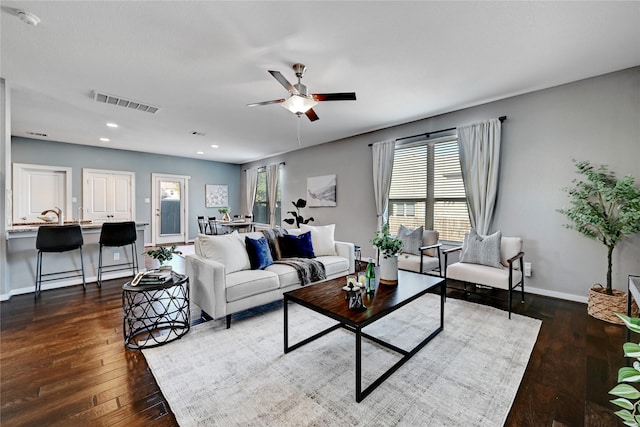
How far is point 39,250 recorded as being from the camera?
11.6 ft

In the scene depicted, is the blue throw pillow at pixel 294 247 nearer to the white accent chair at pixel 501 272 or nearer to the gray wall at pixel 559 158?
the white accent chair at pixel 501 272

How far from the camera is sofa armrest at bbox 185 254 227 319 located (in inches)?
101

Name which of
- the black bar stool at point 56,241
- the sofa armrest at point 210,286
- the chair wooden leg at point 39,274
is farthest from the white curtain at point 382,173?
the chair wooden leg at point 39,274

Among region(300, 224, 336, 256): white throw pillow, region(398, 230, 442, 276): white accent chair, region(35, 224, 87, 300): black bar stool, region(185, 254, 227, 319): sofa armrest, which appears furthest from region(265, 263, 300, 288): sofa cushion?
region(35, 224, 87, 300): black bar stool

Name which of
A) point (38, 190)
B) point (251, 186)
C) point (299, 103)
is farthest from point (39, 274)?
point (251, 186)

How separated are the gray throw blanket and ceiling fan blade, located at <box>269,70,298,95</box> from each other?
1904 millimetres

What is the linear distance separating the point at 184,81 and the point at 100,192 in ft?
17.7

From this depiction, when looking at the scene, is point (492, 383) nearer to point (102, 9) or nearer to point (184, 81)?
point (102, 9)

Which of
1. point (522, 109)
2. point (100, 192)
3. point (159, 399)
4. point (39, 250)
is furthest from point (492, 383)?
point (100, 192)

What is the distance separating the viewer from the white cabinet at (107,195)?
6.67 m

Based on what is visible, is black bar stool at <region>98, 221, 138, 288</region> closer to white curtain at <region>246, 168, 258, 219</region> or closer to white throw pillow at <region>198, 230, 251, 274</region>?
white throw pillow at <region>198, 230, 251, 274</region>

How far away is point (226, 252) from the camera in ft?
9.68

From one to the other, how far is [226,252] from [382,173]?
3.31 m

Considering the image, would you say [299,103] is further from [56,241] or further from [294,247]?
[56,241]
